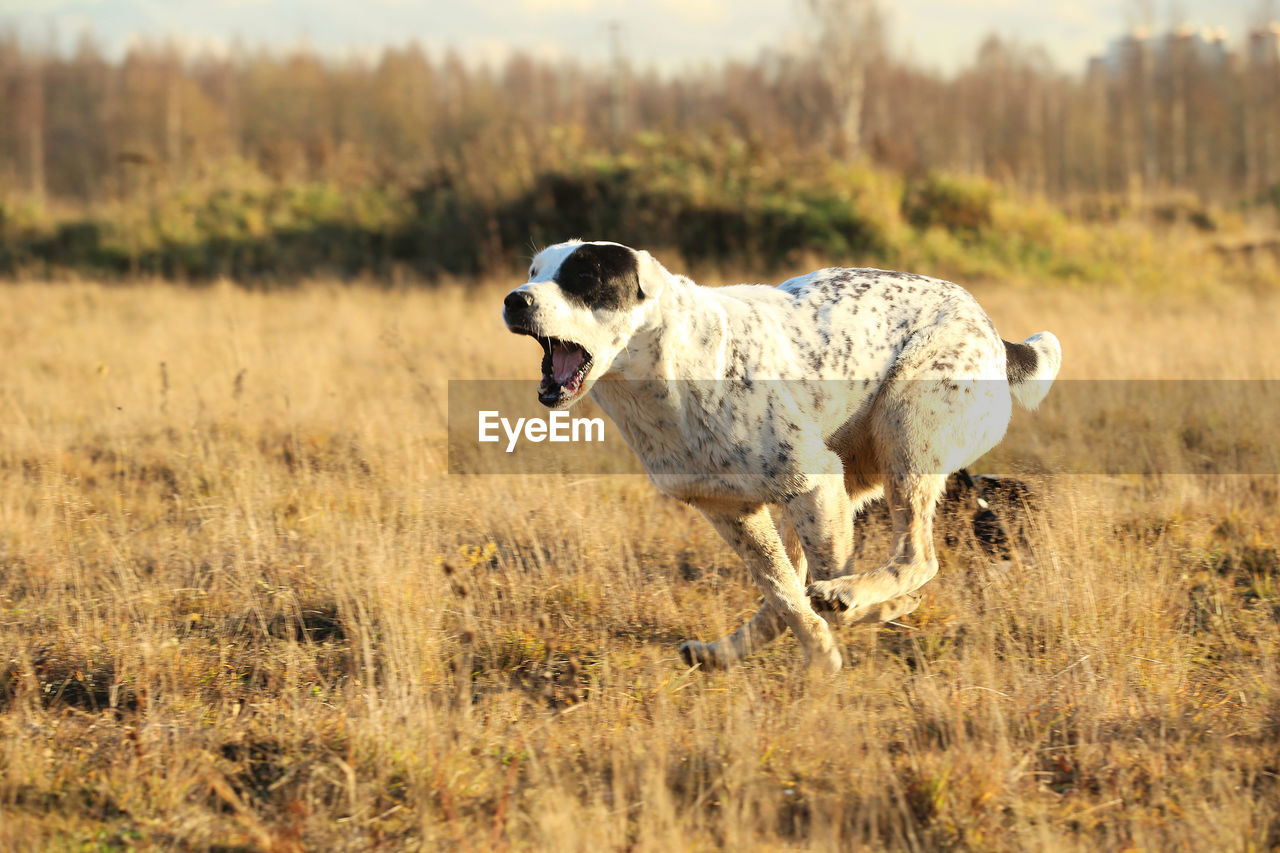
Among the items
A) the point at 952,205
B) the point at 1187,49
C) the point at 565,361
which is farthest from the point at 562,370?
the point at 1187,49

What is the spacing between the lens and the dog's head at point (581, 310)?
3652mm

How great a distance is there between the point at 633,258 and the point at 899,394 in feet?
4.36

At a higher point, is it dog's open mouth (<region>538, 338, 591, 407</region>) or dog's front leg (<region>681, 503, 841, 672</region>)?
dog's open mouth (<region>538, 338, 591, 407</region>)

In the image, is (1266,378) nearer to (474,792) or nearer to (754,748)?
(754,748)

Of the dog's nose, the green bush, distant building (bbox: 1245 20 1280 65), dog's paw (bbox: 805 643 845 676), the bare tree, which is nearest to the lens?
the dog's nose

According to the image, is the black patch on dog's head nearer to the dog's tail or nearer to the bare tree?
the dog's tail

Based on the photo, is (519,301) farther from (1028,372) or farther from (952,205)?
(952,205)

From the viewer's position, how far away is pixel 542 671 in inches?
174

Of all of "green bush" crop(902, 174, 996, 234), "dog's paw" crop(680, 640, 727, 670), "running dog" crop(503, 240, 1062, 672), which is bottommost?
"dog's paw" crop(680, 640, 727, 670)

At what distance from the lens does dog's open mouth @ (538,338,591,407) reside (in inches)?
148

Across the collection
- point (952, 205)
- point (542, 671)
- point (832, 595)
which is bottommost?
point (542, 671)

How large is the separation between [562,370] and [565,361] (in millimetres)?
36

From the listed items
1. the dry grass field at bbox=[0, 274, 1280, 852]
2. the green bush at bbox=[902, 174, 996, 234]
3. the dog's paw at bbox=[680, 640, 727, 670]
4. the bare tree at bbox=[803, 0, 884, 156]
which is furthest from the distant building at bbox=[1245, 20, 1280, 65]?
the dog's paw at bbox=[680, 640, 727, 670]

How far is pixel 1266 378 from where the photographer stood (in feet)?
27.5
